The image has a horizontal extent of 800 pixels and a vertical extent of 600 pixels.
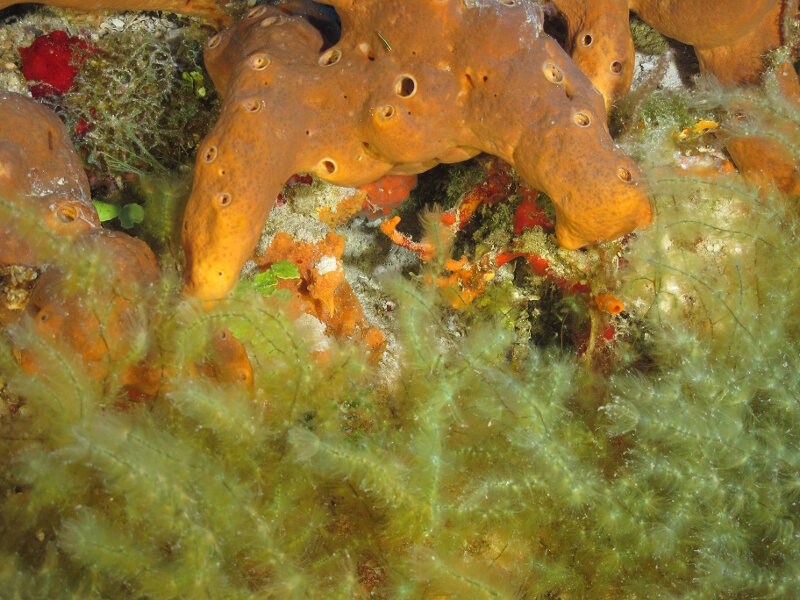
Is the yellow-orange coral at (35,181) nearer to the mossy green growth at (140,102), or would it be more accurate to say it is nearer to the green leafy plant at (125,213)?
the green leafy plant at (125,213)

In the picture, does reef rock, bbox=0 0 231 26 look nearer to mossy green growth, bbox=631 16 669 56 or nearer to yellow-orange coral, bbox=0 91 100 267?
yellow-orange coral, bbox=0 91 100 267

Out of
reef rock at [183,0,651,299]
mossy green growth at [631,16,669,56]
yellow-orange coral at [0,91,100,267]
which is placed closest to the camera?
reef rock at [183,0,651,299]

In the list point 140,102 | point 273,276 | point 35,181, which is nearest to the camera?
point 35,181

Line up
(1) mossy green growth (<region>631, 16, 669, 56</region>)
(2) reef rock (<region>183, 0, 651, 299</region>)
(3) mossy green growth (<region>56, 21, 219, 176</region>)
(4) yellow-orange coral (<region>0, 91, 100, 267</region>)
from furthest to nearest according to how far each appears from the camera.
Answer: (3) mossy green growth (<region>56, 21, 219, 176</region>) < (1) mossy green growth (<region>631, 16, 669, 56</region>) < (4) yellow-orange coral (<region>0, 91, 100, 267</region>) < (2) reef rock (<region>183, 0, 651, 299</region>)

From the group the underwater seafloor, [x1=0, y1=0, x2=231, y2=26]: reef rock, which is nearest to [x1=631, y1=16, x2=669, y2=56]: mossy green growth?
the underwater seafloor

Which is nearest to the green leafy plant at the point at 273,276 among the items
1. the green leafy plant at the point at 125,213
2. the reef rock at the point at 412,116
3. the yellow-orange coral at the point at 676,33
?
the reef rock at the point at 412,116

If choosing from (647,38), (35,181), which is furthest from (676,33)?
(35,181)

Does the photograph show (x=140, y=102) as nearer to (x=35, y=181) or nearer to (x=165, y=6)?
(x=165, y=6)

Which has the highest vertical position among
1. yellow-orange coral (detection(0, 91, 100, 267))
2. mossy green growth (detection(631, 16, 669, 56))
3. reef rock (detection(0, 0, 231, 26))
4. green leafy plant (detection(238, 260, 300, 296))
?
mossy green growth (detection(631, 16, 669, 56))

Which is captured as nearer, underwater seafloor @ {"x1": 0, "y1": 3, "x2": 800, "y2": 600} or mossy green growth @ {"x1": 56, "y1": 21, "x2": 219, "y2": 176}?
underwater seafloor @ {"x1": 0, "y1": 3, "x2": 800, "y2": 600}
